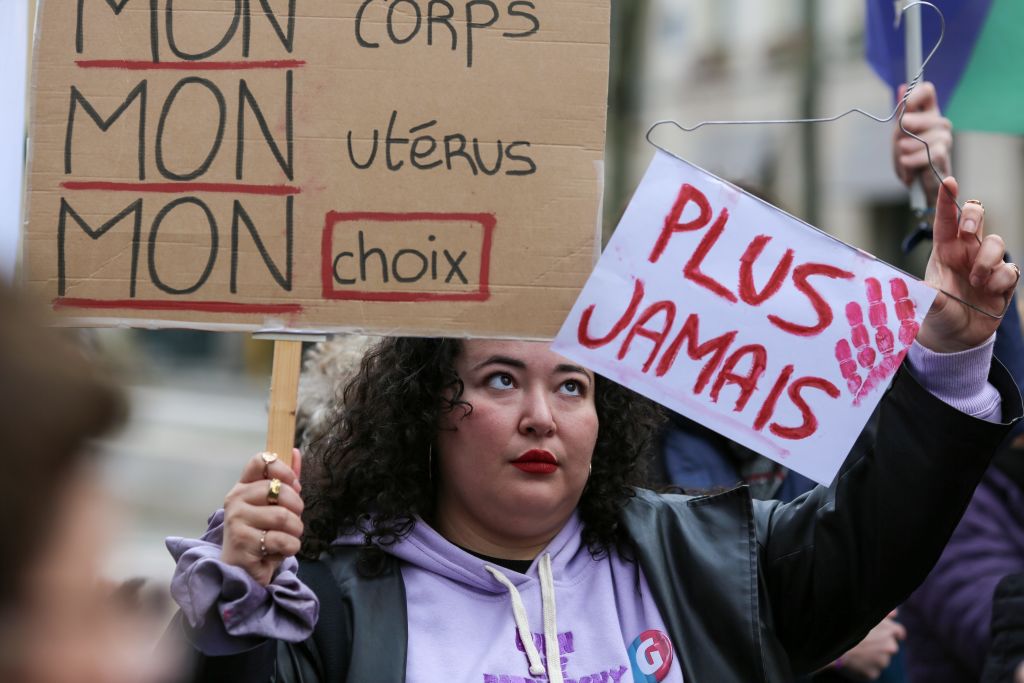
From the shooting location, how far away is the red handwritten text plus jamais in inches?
82.2

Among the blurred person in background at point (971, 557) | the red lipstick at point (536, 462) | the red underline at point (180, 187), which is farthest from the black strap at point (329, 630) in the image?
the blurred person in background at point (971, 557)

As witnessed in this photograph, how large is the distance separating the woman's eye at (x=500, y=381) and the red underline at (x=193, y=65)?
0.61 meters

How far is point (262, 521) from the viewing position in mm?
1812

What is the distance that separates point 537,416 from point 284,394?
43 centimetres

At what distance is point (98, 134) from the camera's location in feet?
6.85

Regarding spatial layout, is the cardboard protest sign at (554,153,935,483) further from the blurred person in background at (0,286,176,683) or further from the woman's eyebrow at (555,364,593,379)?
the blurred person in background at (0,286,176,683)

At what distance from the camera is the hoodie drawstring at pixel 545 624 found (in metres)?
2.02

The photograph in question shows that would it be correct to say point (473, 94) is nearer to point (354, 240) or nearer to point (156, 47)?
A: point (354, 240)

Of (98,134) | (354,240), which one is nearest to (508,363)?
(354,240)

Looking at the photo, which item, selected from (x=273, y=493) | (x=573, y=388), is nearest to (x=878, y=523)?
(x=573, y=388)

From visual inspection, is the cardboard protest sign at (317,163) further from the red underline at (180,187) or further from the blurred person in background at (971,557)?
the blurred person in background at (971,557)

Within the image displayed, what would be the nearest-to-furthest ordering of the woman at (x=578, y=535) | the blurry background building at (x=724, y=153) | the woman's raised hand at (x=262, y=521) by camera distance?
the woman's raised hand at (x=262, y=521)
the woman at (x=578, y=535)
the blurry background building at (x=724, y=153)

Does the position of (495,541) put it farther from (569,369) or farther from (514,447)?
(569,369)

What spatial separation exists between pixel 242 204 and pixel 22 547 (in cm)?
118
